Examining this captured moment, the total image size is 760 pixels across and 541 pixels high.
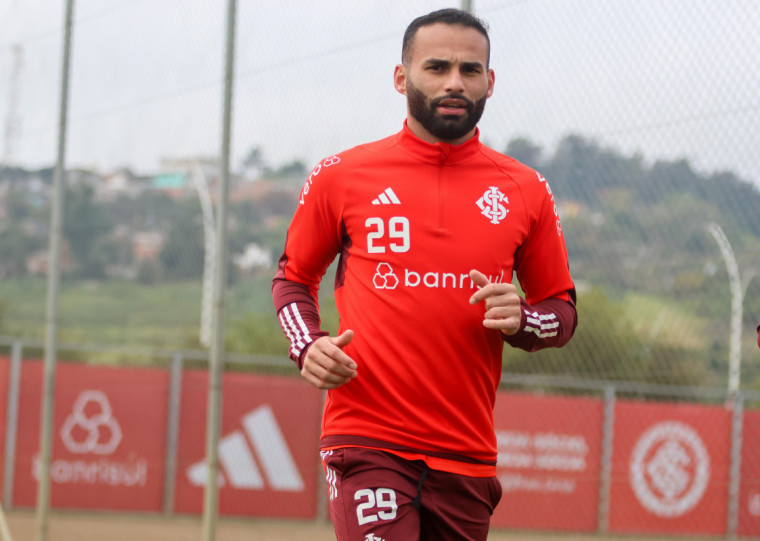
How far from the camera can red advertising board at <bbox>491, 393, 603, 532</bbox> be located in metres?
11.1

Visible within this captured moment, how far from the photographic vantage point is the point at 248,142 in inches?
252

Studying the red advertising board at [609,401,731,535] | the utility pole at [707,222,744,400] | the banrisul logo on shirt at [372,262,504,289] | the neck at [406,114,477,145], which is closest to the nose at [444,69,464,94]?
the neck at [406,114,477,145]

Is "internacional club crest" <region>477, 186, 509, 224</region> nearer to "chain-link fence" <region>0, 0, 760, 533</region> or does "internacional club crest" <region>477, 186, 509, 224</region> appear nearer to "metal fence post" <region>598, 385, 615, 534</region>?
"chain-link fence" <region>0, 0, 760, 533</region>

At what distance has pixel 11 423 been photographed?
12094 mm

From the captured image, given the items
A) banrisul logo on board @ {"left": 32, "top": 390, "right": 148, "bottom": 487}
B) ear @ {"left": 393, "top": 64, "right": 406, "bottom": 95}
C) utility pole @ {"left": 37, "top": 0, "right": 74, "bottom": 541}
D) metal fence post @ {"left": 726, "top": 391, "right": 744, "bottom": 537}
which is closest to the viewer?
ear @ {"left": 393, "top": 64, "right": 406, "bottom": 95}

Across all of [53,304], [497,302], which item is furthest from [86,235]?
[497,302]

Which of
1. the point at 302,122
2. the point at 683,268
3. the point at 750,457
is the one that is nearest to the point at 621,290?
the point at 683,268

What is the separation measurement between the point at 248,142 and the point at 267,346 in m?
5.16

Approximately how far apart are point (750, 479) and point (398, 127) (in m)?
4.81

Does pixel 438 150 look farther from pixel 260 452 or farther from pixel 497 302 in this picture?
pixel 260 452

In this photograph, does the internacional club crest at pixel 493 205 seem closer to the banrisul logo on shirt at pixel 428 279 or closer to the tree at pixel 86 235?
the banrisul logo on shirt at pixel 428 279

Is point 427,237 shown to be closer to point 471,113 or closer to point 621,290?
point 471,113

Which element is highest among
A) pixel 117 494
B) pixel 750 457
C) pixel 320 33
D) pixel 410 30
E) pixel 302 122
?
pixel 320 33

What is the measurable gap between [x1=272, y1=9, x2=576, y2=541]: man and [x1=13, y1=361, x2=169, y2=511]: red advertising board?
9.68 metres
